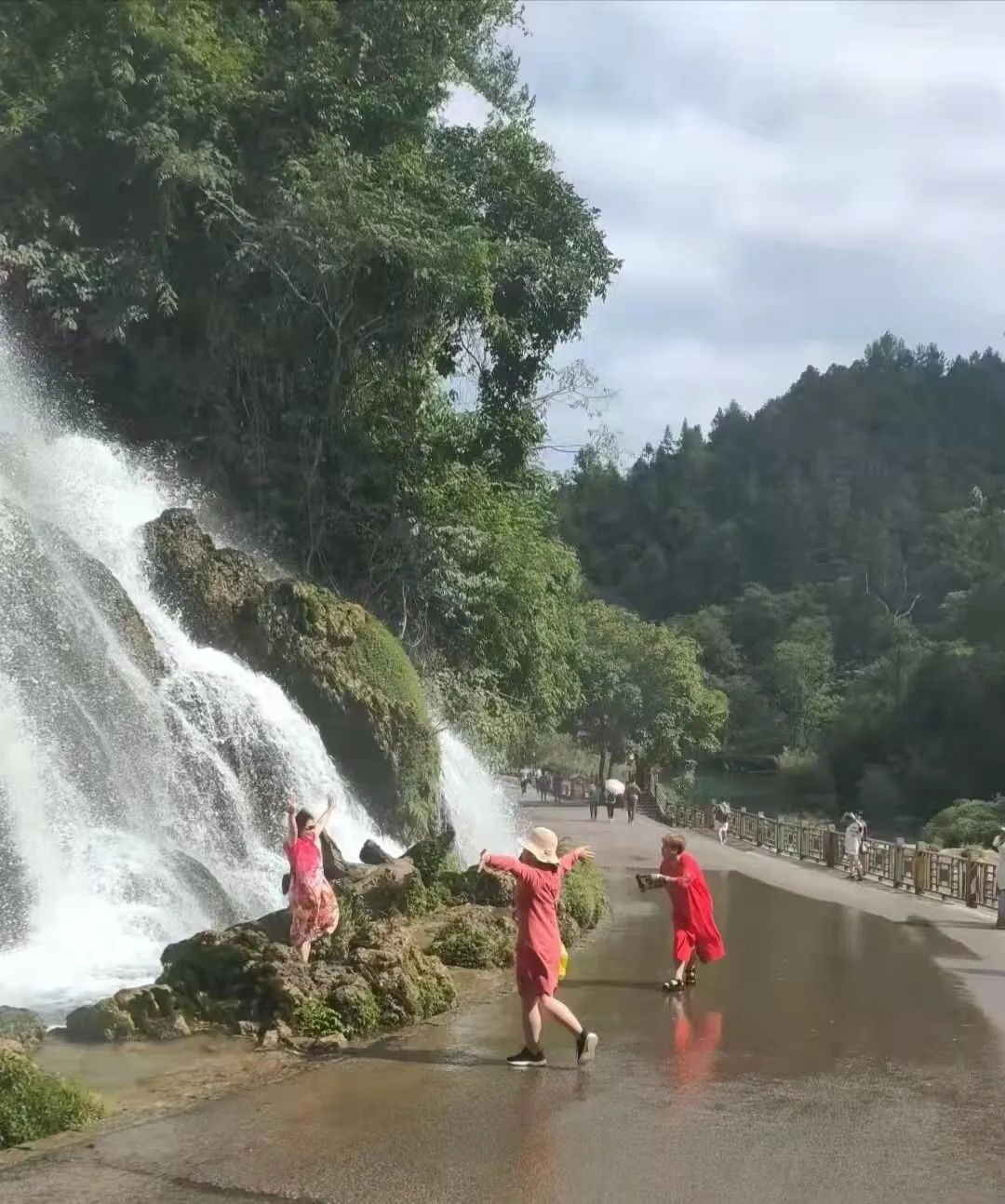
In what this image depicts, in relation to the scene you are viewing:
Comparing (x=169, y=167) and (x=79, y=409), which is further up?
(x=169, y=167)

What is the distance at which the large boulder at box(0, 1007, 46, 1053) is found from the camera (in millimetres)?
8501

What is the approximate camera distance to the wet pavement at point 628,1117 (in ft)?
20.1

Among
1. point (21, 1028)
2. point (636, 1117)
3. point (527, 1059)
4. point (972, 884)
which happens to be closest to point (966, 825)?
point (972, 884)

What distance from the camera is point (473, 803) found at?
102 feet

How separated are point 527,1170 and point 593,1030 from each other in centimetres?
354

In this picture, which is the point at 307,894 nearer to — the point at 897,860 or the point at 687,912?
the point at 687,912

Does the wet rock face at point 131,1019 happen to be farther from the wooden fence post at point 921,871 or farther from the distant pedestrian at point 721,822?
the distant pedestrian at point 721,822

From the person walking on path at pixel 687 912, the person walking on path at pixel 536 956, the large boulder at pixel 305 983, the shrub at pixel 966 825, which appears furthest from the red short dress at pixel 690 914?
the shrub at pixel 966 825

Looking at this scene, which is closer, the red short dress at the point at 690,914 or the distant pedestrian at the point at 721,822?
the red short dress at the point at 690,914

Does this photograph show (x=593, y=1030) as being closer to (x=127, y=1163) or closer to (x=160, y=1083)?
(x=160, y=1083)

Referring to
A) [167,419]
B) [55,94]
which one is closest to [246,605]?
[167,419]

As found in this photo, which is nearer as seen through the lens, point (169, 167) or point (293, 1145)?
point (293, 1145)

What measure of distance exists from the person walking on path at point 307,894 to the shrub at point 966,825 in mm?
42834

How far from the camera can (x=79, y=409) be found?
29266mm
